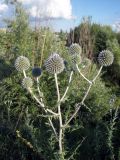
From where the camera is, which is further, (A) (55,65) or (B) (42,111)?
(B) (42,111)

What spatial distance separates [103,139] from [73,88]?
1815mm

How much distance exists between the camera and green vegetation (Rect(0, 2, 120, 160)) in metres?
4.41

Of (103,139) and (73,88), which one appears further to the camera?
(73,88)

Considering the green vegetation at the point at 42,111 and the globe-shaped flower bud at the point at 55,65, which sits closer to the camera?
the globe-shaped flower bud at the point at 55,65

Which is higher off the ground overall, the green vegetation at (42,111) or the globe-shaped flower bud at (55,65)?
the globe-shaped flower bud at (55,65)

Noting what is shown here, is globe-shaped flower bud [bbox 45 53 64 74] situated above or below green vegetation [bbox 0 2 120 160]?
above

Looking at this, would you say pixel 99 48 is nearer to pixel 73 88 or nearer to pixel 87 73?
pixel 87 73

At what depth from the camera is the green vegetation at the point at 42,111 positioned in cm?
441

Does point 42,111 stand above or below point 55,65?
below

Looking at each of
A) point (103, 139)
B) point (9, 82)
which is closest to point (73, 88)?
point (9, 82)

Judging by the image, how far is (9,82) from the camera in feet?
20.3

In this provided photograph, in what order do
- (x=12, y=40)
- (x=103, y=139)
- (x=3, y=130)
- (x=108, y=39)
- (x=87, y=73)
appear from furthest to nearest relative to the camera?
(x=108, y=39) < (x=87, y=73) < (x=12, y=40) < (x=3, y=130) < (x=103, y=139)

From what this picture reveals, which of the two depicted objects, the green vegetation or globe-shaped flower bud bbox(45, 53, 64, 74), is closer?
globe-shaped flower bud bbox(45, 53, 64, 74)

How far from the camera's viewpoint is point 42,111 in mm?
6039
